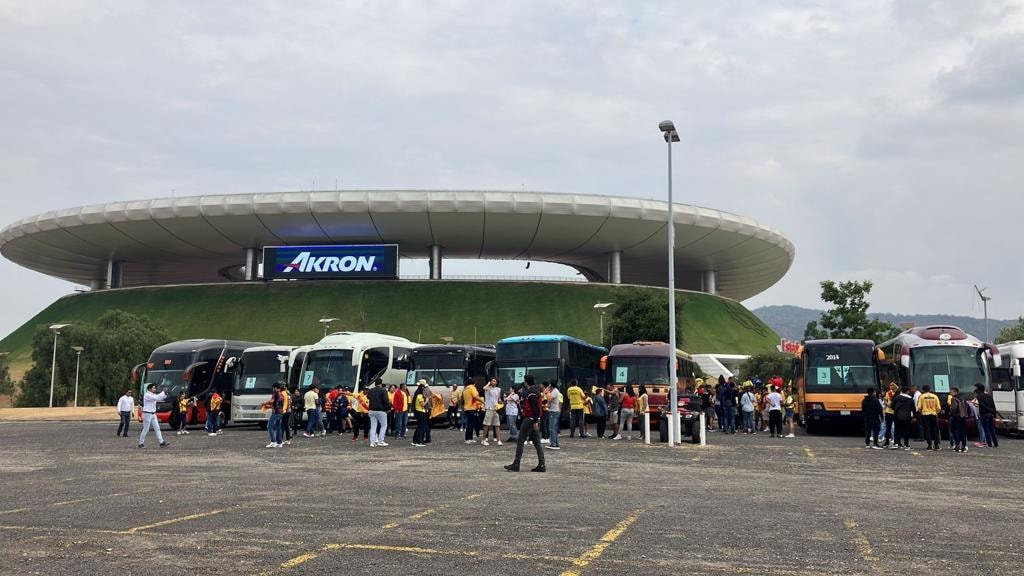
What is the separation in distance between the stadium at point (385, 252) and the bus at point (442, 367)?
35.4 metres

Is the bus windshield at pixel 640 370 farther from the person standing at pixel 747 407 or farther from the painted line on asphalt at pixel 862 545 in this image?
the painted line on asphalt at pixel 862 545

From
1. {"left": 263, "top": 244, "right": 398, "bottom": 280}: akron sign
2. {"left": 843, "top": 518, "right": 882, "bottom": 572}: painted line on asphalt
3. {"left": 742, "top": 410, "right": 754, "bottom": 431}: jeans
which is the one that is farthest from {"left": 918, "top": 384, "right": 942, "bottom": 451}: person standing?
{"left": 263, "top": 244, "right": 398, "bottom": 280}: akron sign

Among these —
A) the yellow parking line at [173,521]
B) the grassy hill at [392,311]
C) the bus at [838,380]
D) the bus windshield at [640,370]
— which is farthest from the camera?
the grassy hill at [392,311]

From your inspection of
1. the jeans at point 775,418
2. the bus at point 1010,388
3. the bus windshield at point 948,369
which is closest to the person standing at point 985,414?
the bus windshield at point 948,369

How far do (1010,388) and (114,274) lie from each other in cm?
7535

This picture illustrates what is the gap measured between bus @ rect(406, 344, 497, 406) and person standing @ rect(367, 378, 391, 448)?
8.49 meters

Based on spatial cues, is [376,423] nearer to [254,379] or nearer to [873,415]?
[254,379]

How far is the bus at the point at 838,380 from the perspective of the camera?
25.2 m

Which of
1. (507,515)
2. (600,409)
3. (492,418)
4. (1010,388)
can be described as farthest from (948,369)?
(507,515)

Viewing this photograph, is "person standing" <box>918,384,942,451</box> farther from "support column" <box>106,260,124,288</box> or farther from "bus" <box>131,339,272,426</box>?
"support column" <box>106,260,124,288</box>

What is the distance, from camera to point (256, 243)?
72812 millimetres

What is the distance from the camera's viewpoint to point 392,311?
228 feet

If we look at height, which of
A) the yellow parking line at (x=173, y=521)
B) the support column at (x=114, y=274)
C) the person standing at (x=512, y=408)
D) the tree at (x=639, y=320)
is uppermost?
the support column at (x=114, y=274)

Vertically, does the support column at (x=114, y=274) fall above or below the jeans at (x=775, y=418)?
above
